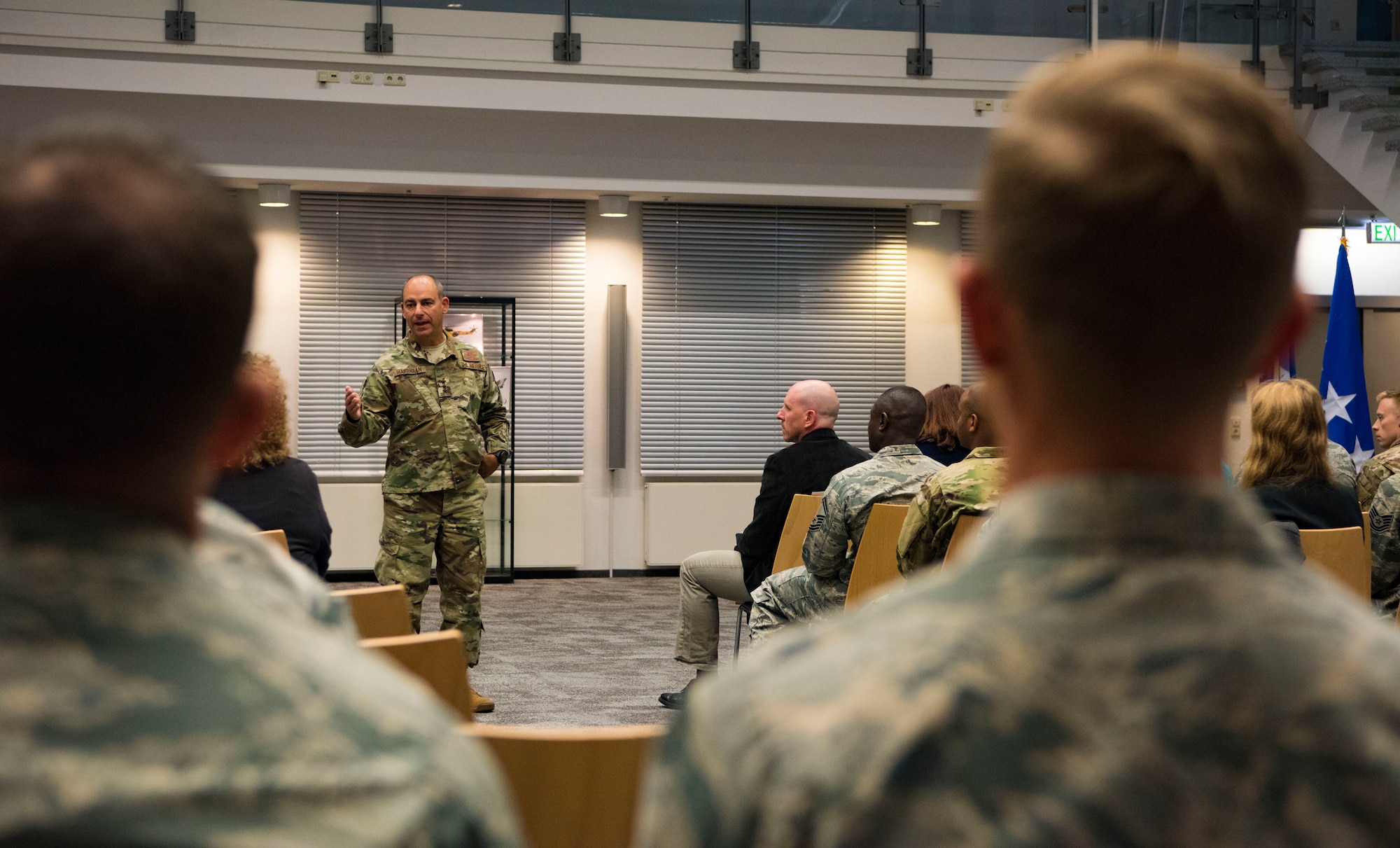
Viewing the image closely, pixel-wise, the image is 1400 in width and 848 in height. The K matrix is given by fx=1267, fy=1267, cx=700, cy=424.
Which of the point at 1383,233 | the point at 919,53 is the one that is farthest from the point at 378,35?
the point at 1383,233

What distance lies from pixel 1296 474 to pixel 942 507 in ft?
4.06

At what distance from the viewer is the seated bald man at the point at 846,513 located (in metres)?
3.95

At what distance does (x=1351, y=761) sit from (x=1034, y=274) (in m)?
0.28

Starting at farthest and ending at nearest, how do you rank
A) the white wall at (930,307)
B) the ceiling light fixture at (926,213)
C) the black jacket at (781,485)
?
1. the white wall at (930,307)
2. the ceiling light fixture at (926,213)
3. the black jacket at (781,485)

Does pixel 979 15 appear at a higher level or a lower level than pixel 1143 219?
higher

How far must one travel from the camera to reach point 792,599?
14.1 feet

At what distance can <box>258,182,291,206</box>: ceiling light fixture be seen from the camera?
28.2ft

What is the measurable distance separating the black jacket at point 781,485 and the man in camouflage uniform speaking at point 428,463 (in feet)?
3.76

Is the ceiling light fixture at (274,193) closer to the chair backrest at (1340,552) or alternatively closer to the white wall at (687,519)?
the white wall at (687,519)

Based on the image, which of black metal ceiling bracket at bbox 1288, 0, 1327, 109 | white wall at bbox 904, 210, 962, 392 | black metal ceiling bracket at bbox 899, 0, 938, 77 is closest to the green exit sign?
black metal ceiling bracket at bbox 1288, 0, 1327, 109

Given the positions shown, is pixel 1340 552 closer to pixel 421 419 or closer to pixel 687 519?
pixel 421 419

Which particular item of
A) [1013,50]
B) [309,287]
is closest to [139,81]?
[309,287]

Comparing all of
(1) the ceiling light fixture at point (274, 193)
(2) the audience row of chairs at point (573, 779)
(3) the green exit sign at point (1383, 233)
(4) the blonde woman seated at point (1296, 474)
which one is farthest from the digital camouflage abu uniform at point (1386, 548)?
(3) the green exit sign at point (1383, 233)

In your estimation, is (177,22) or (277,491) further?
(177,22)
